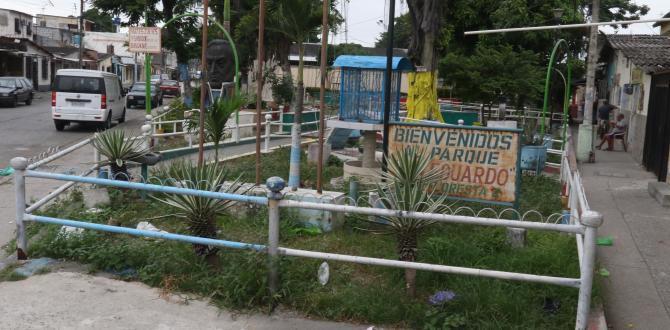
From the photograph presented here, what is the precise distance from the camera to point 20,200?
6273 millimetres

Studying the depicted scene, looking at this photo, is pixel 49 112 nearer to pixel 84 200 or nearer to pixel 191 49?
pixel 191 49

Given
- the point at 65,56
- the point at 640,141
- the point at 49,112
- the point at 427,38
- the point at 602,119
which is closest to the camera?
the point at 427,38

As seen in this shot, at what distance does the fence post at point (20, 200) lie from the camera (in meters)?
6.18

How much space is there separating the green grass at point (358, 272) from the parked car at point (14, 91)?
1052 inches

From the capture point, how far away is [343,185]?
405 inches

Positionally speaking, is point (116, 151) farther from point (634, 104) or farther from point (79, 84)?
point (634, 104)

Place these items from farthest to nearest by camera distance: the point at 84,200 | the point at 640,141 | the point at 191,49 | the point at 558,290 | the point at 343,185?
the point at 191,49, the point at 640,141, the point at 343,185, the point at 84,200, the point at 558,290

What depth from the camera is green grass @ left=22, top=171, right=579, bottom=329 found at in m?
5.23

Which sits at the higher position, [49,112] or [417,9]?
[417,9]

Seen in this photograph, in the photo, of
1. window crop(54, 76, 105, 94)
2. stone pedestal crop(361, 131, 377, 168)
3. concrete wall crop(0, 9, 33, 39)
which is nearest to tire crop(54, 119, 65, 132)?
window crop(54, 76, 105, 94)

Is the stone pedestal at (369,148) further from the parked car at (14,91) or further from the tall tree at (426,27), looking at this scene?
the parked car at (14,91)

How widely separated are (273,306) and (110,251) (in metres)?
1.86

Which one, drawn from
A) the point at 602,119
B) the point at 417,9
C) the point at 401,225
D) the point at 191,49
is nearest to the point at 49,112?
the point at 191,49

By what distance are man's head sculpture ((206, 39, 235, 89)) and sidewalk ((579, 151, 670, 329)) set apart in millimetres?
13083
